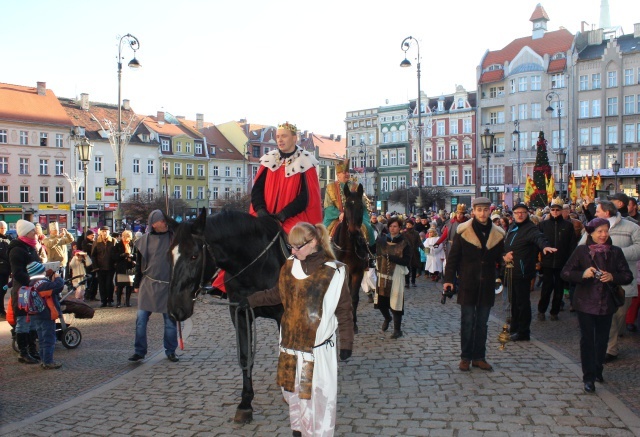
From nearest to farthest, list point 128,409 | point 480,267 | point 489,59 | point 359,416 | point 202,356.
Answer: point 359,416 → point 128,409 → point 480,267 → point 202,356 → point 489,59

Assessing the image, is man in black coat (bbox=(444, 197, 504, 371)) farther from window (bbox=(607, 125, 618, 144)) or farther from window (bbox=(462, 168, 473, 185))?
window (bbox=(462, 168, 473, 185))

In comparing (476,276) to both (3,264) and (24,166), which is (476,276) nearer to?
(3,264)

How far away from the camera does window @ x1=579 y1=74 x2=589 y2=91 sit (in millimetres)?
57031

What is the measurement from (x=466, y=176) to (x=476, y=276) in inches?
2435

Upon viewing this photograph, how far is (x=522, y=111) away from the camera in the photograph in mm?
60219

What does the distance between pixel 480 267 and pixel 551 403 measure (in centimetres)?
195

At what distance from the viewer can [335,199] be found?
1034cm

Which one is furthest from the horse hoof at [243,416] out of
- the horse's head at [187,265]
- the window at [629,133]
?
the window at [629,133]

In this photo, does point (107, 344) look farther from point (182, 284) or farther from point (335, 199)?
point (182, 284)

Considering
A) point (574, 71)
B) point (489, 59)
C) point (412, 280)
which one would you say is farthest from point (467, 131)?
point (412, 280)

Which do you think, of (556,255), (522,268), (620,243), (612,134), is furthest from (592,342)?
(612,134)

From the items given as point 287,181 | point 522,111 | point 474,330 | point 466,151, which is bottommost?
point 474,330

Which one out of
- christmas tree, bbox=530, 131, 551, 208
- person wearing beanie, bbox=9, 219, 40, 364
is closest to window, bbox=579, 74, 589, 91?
christmas tree, bbox=530, 131, 551, 208

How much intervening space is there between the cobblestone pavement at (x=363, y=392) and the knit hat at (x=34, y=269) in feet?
4.30
